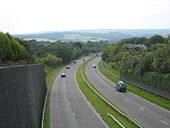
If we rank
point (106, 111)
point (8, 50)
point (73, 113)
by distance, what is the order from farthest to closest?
point (8, 50)
point (106, 111)
point (73, 113)

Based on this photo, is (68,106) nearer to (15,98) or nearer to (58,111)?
(58,111)

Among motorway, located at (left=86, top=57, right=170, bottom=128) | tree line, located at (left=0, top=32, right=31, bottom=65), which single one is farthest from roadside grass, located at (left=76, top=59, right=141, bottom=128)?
tree line, located at (left=0, top=32, right=31, bottom=65)

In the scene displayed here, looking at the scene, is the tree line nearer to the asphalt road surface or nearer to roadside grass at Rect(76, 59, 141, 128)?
the asphalt road surface

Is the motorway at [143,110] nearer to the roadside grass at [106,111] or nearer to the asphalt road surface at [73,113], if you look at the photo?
the roadside grass at [106,111]

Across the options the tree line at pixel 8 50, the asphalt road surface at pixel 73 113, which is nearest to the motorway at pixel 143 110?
the asphalt road surface at pixel 73 113

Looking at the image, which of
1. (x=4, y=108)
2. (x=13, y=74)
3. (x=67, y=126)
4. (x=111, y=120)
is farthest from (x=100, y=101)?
(x=4, y=108)

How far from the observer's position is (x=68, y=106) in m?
30.4

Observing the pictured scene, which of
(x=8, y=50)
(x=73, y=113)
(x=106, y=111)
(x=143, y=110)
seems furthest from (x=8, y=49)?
(x=143, y=110)

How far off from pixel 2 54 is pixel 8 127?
66.7 ft

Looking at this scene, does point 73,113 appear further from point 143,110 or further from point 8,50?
point 8,50

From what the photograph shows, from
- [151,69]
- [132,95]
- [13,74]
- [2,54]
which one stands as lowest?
[132,95]

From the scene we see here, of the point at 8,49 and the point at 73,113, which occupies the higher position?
the point at 8,49

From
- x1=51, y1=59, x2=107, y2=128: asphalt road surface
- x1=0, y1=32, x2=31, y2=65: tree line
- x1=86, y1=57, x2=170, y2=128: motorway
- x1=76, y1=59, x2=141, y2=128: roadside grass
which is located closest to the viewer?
x1=76, y1=59, x2=141, y2=128: roadside grass

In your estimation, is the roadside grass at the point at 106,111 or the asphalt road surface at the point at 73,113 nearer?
the roadside grass at the point at 106,111
